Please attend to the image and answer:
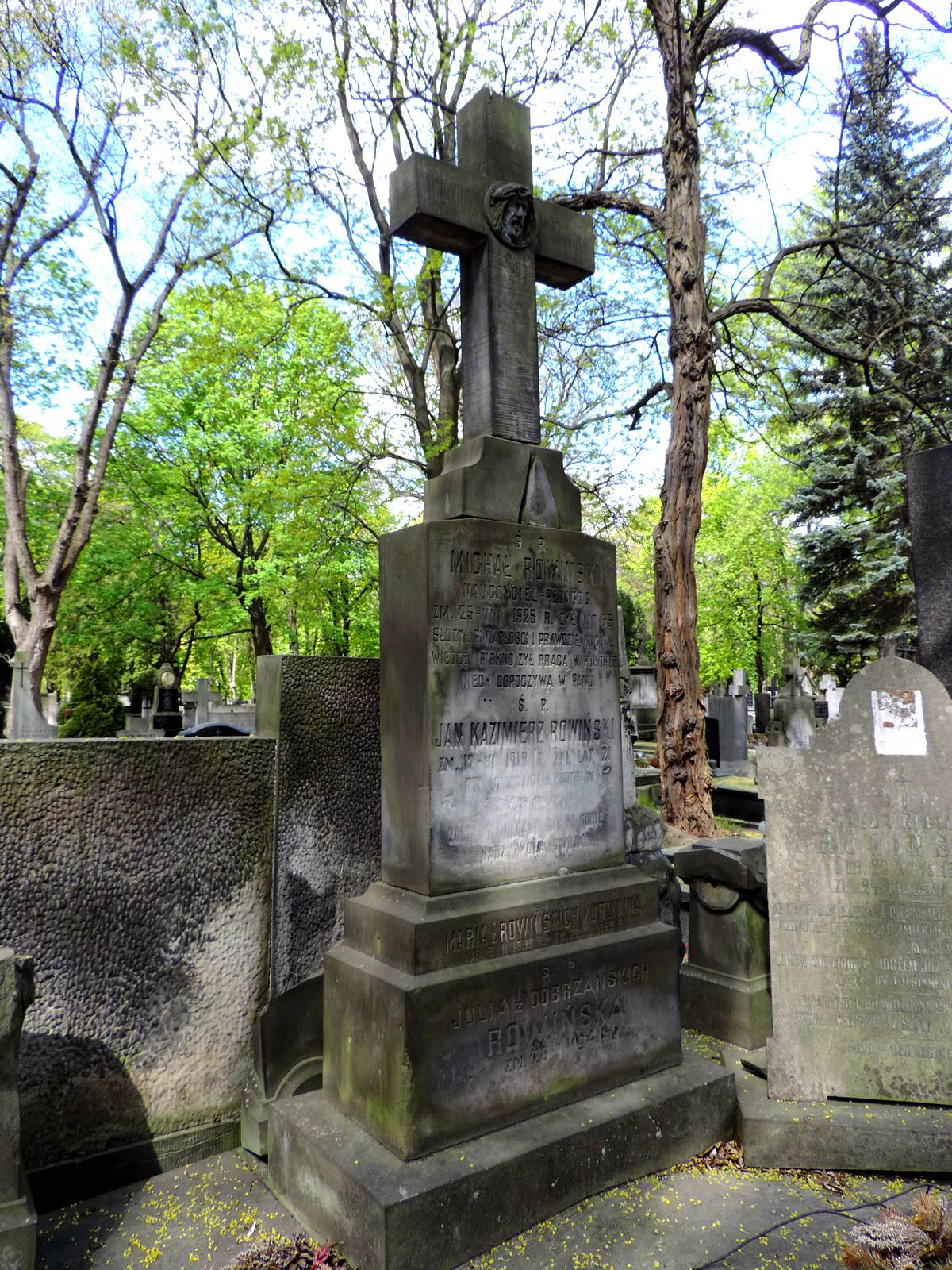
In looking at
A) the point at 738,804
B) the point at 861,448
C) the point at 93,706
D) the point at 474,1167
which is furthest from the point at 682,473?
the point at 861,448

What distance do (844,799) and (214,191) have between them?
575 inches

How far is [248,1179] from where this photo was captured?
3213 mm

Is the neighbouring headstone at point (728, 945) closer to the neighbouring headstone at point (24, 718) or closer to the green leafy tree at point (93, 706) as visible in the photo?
the neighbouring headstone at point (24, 718)

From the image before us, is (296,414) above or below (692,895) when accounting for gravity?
above

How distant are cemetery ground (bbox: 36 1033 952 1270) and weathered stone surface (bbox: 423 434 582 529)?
110 inches

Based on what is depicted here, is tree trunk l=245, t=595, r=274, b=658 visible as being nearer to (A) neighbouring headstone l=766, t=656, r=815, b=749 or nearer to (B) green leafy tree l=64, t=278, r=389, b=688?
(B) green leafy tree l=64, t=278, r=389, b=688

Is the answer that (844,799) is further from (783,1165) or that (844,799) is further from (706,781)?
(706,781)

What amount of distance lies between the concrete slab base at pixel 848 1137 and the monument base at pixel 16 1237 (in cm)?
265

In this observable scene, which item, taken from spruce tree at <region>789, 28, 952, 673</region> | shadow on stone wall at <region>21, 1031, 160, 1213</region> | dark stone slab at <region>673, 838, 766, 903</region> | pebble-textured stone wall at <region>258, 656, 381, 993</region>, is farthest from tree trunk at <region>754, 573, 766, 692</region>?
shadow on stone wall at <region>21, 1031, 160, 1213</region>

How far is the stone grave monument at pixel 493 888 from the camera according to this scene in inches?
111

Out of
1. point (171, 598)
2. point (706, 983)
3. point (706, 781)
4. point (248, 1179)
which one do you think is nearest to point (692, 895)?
point (706, 983)

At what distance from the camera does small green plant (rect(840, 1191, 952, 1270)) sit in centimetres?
249

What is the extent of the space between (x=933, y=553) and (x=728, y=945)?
3.15 m

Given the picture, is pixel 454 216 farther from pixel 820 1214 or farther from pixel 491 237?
pixel 820 1214
